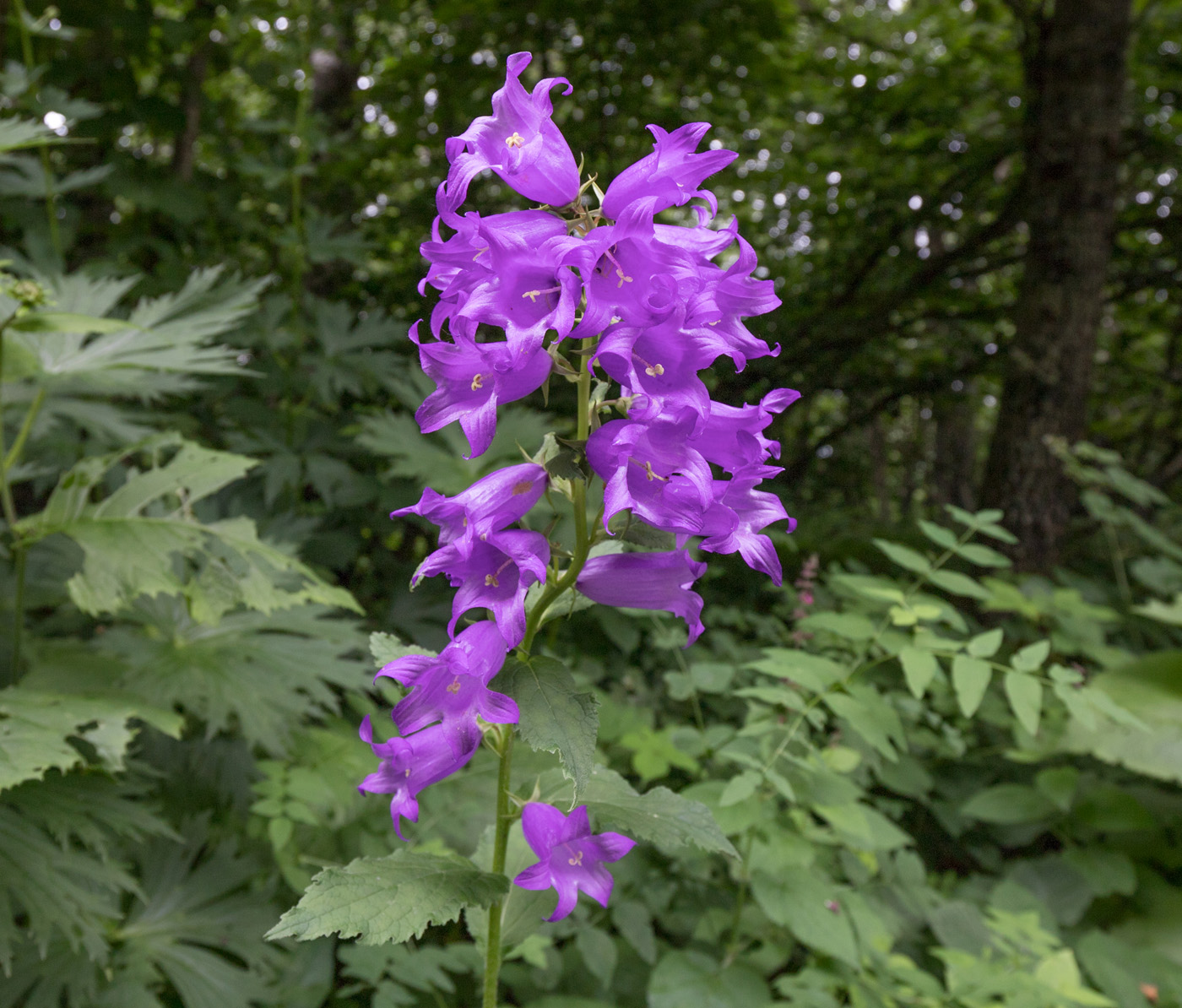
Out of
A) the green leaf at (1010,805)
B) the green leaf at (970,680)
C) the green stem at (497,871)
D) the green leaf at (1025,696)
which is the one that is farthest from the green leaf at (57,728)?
the green leaf at (1010,805)

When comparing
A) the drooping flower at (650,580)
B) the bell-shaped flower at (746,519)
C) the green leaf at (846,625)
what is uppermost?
the bell-shaped flower at (746,519)

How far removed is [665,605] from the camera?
31.1 inches

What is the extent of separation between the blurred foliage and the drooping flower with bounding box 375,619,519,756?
0.19 metres

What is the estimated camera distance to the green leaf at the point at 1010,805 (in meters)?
2.33

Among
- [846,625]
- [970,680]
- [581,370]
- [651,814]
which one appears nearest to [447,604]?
[846,625]

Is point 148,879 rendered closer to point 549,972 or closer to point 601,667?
point 549,972

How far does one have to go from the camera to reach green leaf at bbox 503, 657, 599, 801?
668 mm

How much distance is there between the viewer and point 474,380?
757 millimetres

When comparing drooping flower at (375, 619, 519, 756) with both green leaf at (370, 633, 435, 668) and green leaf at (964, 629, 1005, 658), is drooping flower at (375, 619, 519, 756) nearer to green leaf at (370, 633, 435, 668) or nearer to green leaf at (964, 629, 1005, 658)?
green leaf at (370, 633, 435, 668)

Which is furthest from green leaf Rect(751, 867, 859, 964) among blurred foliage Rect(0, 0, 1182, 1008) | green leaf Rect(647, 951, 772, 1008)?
green leaf Rect(647, 951, 772, 1008)

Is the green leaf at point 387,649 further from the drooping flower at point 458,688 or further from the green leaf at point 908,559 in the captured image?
the green leaf at point 908,559

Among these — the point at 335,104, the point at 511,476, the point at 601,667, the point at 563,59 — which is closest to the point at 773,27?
the point at 563,59

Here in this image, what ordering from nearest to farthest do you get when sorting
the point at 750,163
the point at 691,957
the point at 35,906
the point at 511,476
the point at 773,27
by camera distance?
1. the point at 511,476
2. the point at 35,906
3. the point at 691,957
4. the point at 773,27
5. the point at 750,163

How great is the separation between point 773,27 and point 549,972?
4.00 meters
